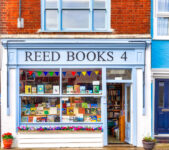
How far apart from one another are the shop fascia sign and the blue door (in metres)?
1.99

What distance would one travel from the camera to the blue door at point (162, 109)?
11.6 m

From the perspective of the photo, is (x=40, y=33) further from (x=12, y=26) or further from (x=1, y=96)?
(x=1, y=96)

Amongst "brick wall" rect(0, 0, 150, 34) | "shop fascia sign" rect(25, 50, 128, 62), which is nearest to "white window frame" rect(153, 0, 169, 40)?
"brick wall" rect(0, 0, 150, 34)

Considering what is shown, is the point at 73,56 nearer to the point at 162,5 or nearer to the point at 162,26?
the point at 162,26

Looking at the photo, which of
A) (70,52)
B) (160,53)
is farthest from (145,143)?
(70,52)

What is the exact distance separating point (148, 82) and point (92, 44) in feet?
8.24

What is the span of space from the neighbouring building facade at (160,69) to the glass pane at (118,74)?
99 centimetres

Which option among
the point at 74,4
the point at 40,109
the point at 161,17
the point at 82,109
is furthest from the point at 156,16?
the point at 40,109

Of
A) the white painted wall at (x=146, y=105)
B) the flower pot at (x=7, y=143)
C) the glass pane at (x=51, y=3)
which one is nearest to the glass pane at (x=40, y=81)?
the flower pot at (x=7, y=143)

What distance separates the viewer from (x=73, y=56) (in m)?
11.0

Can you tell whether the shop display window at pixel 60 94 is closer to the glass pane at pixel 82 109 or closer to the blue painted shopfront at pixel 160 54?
the glass pane at pixel 82 109

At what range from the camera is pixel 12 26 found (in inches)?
431

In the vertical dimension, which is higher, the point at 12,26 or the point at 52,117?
the point at 12,26

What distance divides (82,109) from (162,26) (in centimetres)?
Answer: 447
